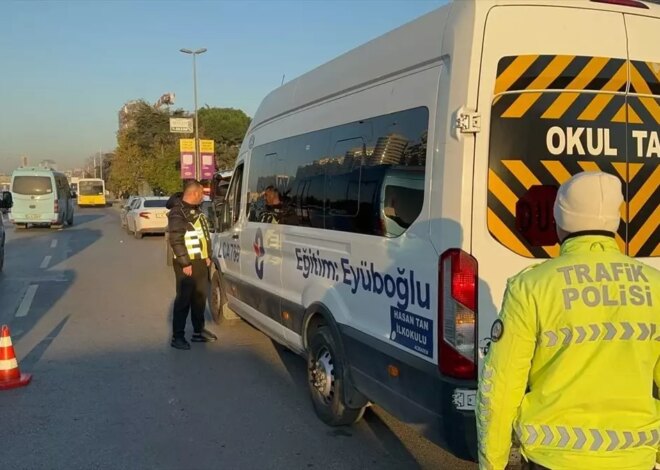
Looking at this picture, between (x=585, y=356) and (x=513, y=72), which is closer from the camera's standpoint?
(x=585, y=356)

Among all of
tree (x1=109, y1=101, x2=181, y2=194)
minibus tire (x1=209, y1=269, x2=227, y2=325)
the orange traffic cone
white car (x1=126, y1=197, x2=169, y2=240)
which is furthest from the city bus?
the orange traffic cone

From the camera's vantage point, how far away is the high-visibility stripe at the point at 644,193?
135 inches

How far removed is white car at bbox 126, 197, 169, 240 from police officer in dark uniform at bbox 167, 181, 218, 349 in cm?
1526

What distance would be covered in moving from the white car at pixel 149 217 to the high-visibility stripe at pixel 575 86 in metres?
20.1

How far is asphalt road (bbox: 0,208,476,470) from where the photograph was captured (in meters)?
4.26

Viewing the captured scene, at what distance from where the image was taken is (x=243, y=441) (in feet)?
14.9

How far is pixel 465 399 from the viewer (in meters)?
3.16

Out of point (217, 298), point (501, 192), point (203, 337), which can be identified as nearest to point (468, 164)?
point (501, 192)

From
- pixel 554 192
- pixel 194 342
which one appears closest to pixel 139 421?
pixel 194 342

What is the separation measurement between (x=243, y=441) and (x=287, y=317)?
1.24 metres

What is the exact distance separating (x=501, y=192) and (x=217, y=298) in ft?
19.4

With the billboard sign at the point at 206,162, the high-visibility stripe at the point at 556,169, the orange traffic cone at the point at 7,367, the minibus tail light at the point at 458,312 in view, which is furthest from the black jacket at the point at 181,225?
the billboard sign at the point at 206,162

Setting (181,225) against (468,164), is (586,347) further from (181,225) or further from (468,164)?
(181,225)

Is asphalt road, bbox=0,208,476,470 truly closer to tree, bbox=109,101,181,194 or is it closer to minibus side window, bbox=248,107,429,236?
minibus side window, bbox=248,107,429,236
